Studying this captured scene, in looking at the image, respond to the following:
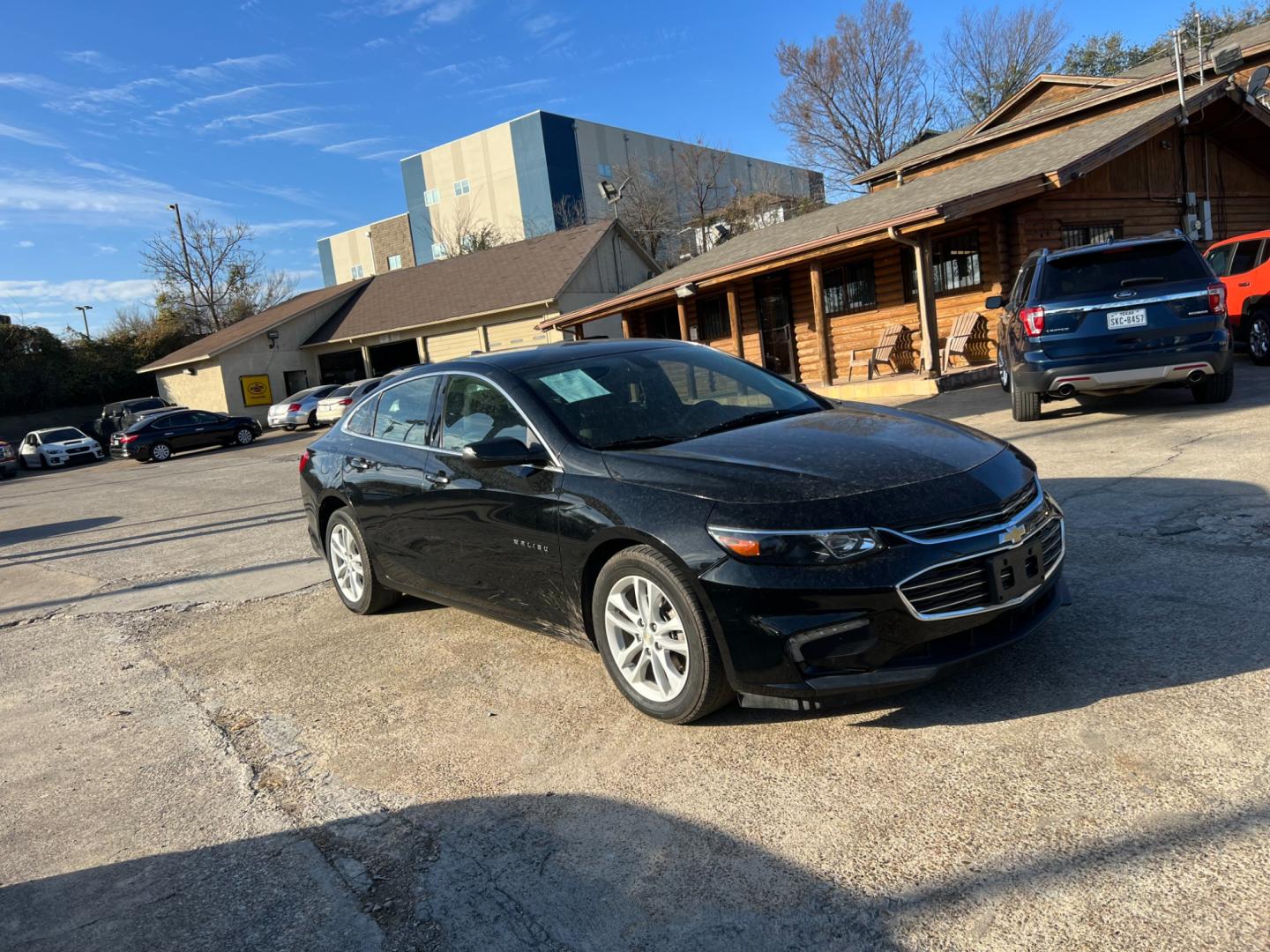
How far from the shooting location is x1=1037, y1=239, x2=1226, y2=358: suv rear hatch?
8.40 m

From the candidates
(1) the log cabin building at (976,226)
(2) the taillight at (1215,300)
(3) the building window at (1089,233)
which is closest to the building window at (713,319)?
(1) the log cabin building at (976,226)

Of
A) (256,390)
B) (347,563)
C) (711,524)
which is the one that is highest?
(256,390)

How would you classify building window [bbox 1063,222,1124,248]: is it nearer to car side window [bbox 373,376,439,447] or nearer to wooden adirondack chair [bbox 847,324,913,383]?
wooden adirondack chair [bbox 847,324,913,383]

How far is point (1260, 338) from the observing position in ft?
39.6

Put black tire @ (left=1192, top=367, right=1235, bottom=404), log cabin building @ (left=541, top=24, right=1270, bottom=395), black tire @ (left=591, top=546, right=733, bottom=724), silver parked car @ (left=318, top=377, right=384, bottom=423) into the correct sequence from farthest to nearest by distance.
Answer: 1. silver parked car @ (left=318, top=377, right=384, bottom=423)
2. log cabin building @ (left=541, top=24, right=1270, bottom=395)
3. black tire @ (left=1192, top=367, right=1235, bottom=404)
4. black tire @ (left=591, top=546, right=733, bottom=724)

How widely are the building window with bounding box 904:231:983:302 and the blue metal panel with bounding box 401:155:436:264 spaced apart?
57.5 metres

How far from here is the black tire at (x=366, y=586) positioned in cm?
543

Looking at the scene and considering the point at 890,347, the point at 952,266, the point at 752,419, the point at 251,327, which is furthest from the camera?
the point at 251,327

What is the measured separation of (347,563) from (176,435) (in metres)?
25.0

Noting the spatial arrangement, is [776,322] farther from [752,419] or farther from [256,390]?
[256,390]

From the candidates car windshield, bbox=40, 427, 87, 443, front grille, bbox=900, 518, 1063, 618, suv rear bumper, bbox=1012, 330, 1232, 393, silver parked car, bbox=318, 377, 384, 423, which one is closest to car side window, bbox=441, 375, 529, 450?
front grille, bbox=900, 518, 1063, 618

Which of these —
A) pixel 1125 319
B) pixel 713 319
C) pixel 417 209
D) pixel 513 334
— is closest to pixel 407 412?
pixel 1125 319

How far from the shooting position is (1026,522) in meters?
3.46

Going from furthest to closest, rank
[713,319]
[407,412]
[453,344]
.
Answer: [453,344] → [713,319] → [407,412]
